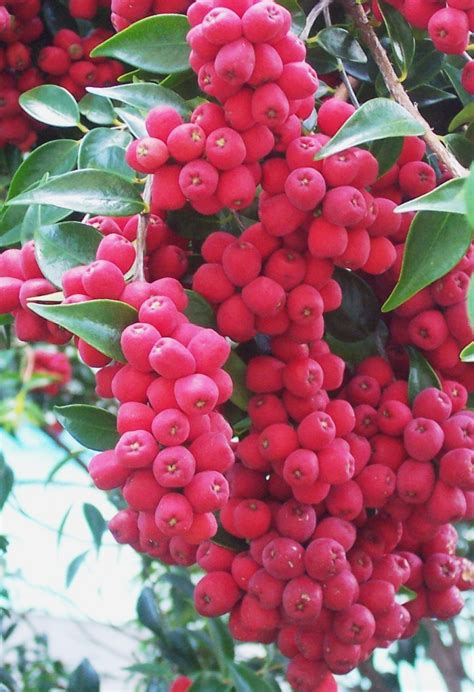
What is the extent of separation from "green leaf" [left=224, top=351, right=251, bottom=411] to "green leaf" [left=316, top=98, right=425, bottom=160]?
193mm

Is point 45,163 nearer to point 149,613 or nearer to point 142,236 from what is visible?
point 142,236

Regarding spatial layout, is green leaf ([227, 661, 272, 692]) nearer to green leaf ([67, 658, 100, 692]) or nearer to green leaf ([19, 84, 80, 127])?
green leaf ([67, 658, 100, 692])

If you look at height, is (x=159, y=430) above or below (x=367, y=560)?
above

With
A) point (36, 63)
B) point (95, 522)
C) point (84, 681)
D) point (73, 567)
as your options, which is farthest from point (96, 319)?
point (73, 567)

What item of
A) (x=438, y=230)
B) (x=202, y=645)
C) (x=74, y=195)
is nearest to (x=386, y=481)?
(x=438, y=230)

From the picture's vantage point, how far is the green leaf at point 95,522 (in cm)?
142

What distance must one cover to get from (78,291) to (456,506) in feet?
1.11

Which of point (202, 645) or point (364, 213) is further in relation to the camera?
point (202, 645)

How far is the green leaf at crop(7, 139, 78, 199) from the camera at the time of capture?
0.89 m

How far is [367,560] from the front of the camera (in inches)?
31.2

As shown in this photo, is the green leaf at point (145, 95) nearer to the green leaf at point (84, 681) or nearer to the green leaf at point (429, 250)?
the green leaf at point (429, 250)

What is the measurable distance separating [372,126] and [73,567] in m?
1.08

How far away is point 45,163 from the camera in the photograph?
905mm

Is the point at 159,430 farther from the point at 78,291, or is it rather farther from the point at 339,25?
the point at 339,25
